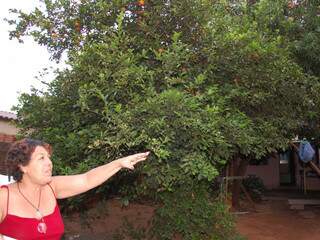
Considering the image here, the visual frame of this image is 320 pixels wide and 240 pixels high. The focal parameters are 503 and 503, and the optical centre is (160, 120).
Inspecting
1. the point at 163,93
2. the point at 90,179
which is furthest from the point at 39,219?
the point at 163,93

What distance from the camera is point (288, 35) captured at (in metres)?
8.76

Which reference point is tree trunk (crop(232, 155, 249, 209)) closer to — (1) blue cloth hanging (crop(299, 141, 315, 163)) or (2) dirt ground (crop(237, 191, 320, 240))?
(2) dirt ground (crop(237, 191, 320, 240))

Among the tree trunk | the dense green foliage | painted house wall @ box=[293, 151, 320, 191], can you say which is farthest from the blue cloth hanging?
painted house wall @ box=[293, 151, 320, 191]

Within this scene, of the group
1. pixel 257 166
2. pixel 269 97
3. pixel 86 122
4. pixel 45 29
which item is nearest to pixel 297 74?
pixel 269 97

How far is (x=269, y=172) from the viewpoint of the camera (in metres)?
21.5

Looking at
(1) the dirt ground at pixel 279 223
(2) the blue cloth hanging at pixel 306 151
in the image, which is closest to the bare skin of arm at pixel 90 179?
(1) the dirt ground at pixel 279 223

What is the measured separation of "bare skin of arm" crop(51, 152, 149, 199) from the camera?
10.9 ft

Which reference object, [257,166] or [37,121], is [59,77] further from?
[257,166]

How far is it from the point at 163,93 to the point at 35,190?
5.42ft

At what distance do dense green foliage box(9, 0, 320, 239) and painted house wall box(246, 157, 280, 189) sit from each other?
13.7 meters

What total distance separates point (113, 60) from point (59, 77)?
4.49ft

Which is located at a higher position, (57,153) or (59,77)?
(59,77)

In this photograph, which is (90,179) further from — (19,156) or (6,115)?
(6,115)

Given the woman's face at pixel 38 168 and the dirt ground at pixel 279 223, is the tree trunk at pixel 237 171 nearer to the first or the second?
the dirt ground at pixel 279 223
